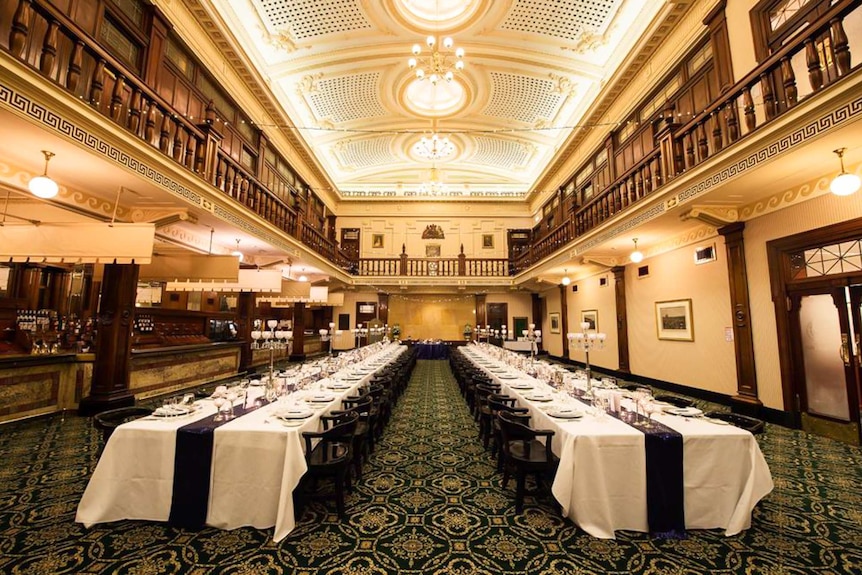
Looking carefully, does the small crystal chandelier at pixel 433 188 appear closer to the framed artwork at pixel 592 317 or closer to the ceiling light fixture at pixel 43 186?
the framed artwork at pixel 592 317

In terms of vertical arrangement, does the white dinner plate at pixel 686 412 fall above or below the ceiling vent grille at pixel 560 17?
below

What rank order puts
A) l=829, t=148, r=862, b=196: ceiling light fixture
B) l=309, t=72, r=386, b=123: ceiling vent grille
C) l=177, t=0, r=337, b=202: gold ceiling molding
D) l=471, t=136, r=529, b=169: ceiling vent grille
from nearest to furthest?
l=829, t=148, r=862, b=196: ceiling light fixture < l=177, t=0, r=337, b=202: gold ceiling molding < l=309, t=72, r=386, b=123: ceiling vent grille < l=471, t=136, r=529, b=169: ceiling vent grille

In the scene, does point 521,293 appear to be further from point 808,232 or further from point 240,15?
point 240,15

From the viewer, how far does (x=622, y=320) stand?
8.89 m

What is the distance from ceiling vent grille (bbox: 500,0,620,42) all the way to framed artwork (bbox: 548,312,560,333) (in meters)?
8.50

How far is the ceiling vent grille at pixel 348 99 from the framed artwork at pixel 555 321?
8830mm

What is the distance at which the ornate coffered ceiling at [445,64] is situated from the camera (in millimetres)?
7664

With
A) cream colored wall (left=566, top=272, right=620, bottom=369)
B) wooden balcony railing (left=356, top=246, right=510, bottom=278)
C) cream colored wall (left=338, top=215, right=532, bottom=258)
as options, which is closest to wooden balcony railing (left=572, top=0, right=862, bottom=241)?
cream colored wall (left=566, top=272, right=620, bottom=369)

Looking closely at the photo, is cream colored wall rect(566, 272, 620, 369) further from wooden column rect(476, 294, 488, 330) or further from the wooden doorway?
the wooden doorway

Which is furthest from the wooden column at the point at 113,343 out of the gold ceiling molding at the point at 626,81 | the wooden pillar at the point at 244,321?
the gold ceiling molding at the point at 626,81

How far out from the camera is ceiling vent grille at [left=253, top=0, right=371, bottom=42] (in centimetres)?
750

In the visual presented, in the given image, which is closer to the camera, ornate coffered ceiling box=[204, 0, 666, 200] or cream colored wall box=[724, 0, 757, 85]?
cream colored wall box=[724, 0, 757, 85]

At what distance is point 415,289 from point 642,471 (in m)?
13.3

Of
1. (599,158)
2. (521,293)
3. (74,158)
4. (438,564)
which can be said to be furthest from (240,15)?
(521,293)
